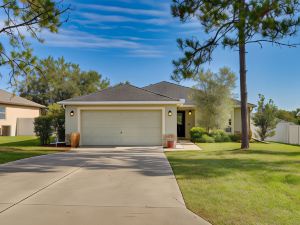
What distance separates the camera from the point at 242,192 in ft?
21.0

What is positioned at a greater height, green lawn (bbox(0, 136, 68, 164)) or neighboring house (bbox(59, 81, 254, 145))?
neighboring house (bbox(59, 81, 254, 145))

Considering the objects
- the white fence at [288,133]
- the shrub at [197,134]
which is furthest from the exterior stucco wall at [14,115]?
the white fence at [288,133]

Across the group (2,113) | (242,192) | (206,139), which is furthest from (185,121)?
(242,192)

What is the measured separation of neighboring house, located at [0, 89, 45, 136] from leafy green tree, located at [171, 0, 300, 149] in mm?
20152

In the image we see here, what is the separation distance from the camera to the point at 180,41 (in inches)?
557

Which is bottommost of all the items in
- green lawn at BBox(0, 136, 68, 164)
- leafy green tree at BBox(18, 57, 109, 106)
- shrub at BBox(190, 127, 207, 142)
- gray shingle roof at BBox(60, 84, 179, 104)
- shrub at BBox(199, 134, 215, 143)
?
green lawn at BBox(0, 136, 68, 164)

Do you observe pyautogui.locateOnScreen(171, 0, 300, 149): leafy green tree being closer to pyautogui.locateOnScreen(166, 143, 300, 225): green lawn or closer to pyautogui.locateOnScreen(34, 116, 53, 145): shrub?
pyautogui.locateOnScreen(166, 143, 300, 225): green lawn

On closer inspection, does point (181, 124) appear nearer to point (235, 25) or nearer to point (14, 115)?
point (235, 25)

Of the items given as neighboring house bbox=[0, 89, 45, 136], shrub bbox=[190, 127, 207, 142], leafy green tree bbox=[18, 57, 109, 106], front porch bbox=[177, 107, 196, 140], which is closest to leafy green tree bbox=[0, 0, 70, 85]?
shrub bbox=[190, 127, 207, 142]

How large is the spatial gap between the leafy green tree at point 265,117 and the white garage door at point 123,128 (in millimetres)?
9094

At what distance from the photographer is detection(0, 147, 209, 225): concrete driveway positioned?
187 inches

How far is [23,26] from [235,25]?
8355 millimetres

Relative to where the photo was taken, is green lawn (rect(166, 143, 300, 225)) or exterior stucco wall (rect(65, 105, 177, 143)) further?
exterior stucco wall (rect(65, 105, 177, 143))

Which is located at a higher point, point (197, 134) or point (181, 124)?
point (181, 124)
